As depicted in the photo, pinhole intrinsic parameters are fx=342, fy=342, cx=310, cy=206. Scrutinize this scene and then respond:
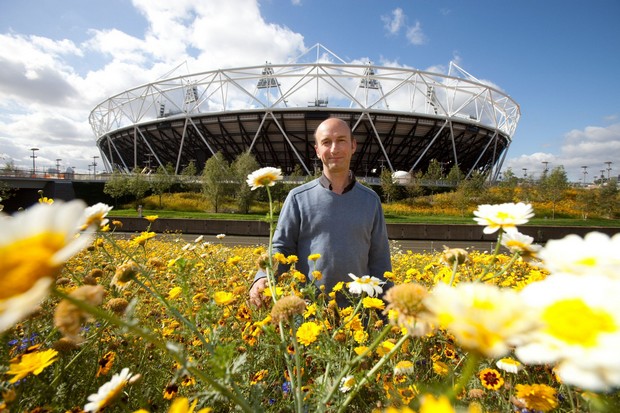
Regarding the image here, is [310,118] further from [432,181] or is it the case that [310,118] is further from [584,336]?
[584,336]

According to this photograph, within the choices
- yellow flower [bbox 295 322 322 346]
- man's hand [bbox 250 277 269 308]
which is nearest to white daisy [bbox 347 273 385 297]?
yellow flower [bbox 295 322 322 346]

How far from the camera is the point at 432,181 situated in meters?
26.6

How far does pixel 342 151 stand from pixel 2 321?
2108mm

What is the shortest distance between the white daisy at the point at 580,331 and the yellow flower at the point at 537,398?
0.67 meters

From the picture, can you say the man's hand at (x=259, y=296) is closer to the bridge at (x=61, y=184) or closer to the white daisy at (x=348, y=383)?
the white daisy at (x=348, y=383)

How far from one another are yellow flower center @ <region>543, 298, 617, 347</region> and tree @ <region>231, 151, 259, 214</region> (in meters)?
20.1

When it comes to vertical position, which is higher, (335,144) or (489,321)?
(335,144)

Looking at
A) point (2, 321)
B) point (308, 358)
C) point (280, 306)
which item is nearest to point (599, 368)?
A: point (2, 321)

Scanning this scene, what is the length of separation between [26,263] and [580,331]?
1.48ft

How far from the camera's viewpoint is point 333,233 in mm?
2281

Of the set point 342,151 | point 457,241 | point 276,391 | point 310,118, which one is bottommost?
point 457,241

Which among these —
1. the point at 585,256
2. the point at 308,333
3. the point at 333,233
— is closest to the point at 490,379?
the point at 308,333

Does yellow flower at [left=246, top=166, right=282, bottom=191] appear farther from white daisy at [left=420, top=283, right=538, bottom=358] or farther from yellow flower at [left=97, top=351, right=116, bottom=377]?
white daisy at [left=420, top=283, right=538, bottom=358]

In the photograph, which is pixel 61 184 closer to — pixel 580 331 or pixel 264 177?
pixel 264 177
